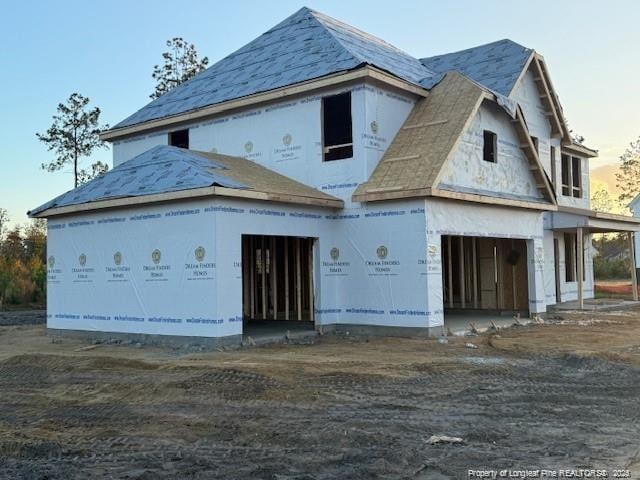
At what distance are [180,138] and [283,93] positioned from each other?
15.1ft

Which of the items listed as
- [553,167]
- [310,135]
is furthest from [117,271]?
[553,167]

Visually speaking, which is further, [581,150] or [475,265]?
[581,150]

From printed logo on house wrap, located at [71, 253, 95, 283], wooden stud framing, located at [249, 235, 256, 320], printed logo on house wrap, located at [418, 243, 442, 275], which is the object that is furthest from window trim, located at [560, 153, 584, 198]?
→ printed logo on house wrap, located at [71, 253, 95, 283]

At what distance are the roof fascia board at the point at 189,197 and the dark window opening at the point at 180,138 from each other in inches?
193

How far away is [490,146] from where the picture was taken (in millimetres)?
17406

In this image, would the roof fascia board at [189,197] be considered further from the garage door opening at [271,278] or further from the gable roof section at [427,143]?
the garage door opening at [271,278]

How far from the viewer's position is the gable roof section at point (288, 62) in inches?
658

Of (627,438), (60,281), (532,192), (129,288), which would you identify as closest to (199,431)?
(627,438)

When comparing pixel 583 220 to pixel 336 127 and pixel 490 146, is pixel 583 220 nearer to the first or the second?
pixel 490 146

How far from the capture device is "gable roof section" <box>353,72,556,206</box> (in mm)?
14359

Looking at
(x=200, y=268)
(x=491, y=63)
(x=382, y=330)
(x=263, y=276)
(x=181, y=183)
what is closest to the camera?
(x=200, y=268)

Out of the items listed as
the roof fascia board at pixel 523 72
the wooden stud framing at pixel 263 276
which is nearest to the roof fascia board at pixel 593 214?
the roof fascia board at pixel 523 72

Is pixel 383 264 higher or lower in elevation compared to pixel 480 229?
lower

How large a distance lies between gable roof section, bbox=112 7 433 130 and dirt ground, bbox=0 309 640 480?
7495 mm
